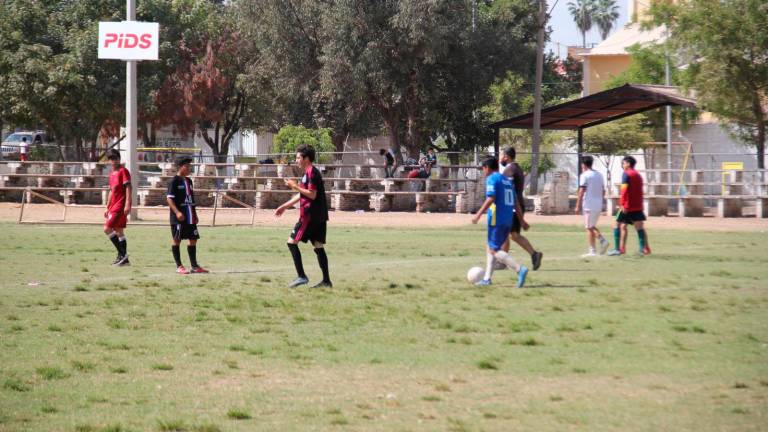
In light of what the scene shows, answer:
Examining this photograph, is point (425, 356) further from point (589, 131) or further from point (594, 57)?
point (594, 57)

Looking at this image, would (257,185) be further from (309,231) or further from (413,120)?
(309,231)

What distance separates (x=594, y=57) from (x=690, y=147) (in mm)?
30484

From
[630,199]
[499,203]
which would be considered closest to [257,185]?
[630,199]

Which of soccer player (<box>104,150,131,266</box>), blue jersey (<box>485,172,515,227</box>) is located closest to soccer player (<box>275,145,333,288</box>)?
blue jersey (<box>485,172,515,227</box>)

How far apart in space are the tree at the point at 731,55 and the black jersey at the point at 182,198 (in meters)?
25.9

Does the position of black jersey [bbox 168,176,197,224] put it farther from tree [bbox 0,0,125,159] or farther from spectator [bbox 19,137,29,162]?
spectator [bbox 19,137,29,162]

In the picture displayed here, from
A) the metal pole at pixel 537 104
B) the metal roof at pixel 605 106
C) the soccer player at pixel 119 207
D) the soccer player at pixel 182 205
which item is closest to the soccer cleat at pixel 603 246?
the soccer player at pixel 182 205

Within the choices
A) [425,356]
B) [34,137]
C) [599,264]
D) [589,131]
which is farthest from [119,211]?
[34,137]

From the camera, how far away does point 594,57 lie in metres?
78.2

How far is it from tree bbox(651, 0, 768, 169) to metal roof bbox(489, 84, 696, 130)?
129 centimetres

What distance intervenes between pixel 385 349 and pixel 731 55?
1207 inches

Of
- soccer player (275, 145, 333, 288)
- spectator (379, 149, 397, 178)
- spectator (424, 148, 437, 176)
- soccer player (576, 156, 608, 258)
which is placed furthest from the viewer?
spectator (379, 149, 397, 178)

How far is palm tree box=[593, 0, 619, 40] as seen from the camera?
128m

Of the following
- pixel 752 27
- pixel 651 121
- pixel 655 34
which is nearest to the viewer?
pixel 752 27
